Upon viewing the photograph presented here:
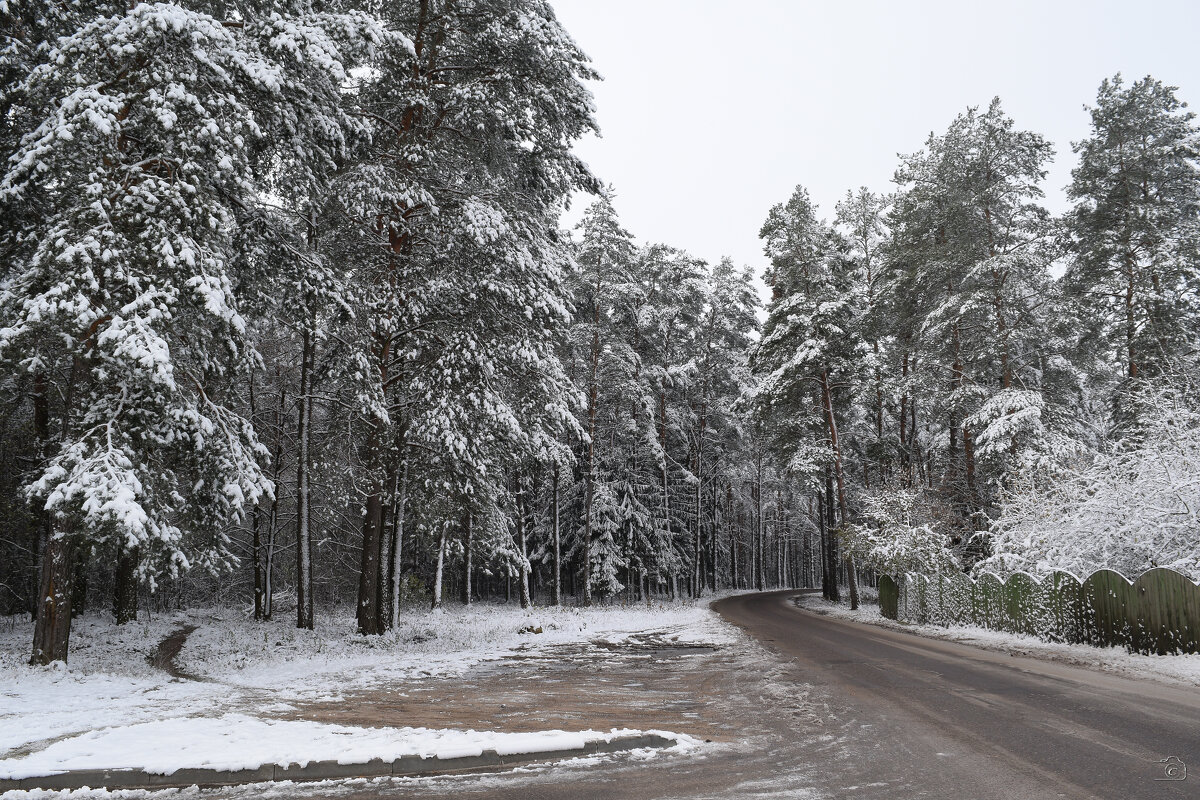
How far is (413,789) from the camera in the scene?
14.7 ft

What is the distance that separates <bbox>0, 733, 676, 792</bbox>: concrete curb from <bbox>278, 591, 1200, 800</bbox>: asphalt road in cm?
20

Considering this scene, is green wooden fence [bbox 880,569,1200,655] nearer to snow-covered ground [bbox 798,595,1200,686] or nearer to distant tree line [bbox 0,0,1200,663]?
snow-covered ground [bbox 798,595,1200,686]

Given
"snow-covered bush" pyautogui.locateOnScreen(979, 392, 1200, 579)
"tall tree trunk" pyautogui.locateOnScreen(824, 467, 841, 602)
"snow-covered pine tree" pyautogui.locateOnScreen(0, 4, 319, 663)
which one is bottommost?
"tall tree trunk" pyautogui.locateOnScreen(824, 467, 841, 602)

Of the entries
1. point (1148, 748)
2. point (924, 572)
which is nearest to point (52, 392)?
point (1148, 748)

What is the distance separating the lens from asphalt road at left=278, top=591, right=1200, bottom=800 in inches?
172

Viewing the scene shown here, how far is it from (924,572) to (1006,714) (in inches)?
584

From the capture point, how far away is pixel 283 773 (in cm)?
464

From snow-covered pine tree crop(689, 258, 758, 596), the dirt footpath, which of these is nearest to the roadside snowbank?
the dirt footpath

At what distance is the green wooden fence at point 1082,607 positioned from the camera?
994 centimetres

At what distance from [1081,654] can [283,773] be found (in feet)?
40.7

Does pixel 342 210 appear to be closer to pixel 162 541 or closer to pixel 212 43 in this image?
pixel 212 43

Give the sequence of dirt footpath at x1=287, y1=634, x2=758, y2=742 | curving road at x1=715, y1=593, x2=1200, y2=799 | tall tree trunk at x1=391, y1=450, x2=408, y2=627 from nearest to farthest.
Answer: curving road at x1=715, y1=593, x2=1200, y2=799, dirt footpath at x1=287, y1=634, x2=758, y2=742, tall tree trunk at x1=391, y1=450, x2=408, y2=627

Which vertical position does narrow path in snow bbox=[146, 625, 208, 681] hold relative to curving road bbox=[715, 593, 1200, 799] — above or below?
below

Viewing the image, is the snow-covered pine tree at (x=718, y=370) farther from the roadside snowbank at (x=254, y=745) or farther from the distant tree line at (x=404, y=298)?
the roadside snowbank at (x=254, y=745)
